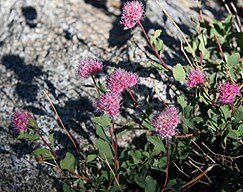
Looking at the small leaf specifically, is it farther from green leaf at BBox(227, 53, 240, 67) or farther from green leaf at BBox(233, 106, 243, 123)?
green leaf at BBox(227, 53, 240, 67)

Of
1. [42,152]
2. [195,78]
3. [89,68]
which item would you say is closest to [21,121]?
[42,152]

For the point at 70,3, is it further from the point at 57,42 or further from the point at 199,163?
the point at 199,163

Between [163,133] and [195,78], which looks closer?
[163,133]

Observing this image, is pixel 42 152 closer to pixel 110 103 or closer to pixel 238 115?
pixel 110 103

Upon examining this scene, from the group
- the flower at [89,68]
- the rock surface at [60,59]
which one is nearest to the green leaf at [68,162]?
the rock surface at [60,59]

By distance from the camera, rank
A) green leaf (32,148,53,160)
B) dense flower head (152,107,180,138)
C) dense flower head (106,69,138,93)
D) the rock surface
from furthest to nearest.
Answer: the rock surface → green leaf (32,148,53,160) → dense flower head (106,69,138,93) → dense flower head (152,107,180,138)

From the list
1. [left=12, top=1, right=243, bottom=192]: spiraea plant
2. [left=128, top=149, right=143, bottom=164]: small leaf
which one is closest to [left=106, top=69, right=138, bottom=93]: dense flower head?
[left=12, top=1, right=243, bottom=192]: spiraea plant

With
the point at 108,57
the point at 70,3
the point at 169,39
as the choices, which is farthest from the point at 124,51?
the point at 70,3
